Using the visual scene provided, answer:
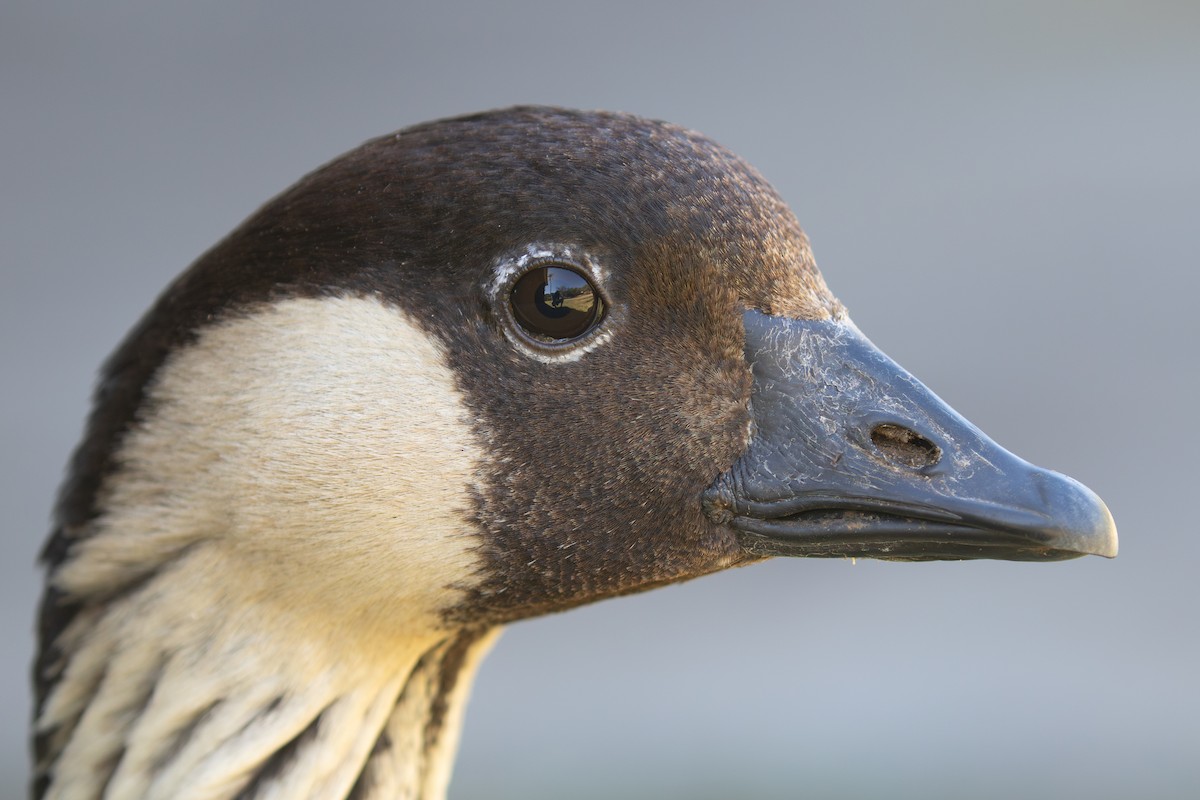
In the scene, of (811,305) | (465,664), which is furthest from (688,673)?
(811,305)

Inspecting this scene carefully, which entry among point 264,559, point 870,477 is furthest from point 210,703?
point 870,477

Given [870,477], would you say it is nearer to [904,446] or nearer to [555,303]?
[904,446]

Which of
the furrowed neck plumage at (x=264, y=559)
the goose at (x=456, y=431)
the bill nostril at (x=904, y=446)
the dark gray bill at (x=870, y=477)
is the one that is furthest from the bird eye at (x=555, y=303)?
the bill nostril at (x=904, y=446)

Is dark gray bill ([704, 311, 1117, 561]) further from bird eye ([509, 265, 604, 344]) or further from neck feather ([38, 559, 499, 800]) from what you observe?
neck feather ([38, 559, 499, 800])

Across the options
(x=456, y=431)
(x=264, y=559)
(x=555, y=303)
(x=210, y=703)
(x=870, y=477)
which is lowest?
(x=210, y=703)

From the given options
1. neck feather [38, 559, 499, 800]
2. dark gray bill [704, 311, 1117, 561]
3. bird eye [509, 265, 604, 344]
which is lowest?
neck feather [38, 559, 499, 800]

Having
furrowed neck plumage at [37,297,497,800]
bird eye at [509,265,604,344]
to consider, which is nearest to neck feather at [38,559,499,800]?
furrowed neck plumage at [37,297,497,800]

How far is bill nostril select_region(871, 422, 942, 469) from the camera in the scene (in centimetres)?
225

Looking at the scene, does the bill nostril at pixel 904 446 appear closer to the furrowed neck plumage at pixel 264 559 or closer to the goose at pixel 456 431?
the goose at pixel 456 431

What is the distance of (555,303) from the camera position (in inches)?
92.6

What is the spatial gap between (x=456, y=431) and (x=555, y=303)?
1.00 ft

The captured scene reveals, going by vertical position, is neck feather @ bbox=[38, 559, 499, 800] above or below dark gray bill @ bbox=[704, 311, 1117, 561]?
below

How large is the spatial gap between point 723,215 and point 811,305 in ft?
0.82

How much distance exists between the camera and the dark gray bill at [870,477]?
2180 mm
